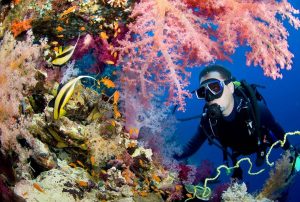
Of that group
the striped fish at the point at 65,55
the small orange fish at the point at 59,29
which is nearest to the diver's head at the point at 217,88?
the small orange fish at the point at 59,29

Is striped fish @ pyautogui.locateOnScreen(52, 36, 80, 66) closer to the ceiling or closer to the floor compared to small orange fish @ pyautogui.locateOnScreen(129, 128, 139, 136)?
closer to the ceiling

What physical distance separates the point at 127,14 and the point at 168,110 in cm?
144

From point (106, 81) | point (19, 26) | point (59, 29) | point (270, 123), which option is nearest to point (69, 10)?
point (59, 29)

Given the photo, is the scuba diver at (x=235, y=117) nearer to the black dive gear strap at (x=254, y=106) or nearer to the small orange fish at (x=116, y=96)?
the black dive gear strap at (x=254, y=106)

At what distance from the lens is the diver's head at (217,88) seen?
4551mm

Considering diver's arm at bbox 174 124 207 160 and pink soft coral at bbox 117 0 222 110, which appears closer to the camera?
pink soft coral at bbox 117 0 222 110

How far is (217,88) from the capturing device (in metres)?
4.57

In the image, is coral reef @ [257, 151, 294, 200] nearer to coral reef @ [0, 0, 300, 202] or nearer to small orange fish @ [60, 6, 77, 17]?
coral reef @ [0, 0, 300, 202]

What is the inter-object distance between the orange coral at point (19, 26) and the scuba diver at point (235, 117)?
252 centimetres

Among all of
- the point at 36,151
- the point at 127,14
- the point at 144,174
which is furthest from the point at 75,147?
the point at 127,14

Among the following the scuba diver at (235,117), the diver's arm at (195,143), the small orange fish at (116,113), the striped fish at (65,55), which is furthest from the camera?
the diver's arm at (195,143)

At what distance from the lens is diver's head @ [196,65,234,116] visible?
455cm

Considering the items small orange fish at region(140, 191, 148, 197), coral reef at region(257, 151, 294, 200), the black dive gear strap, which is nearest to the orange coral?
small orange fish at region(140, 191, 148, 197)

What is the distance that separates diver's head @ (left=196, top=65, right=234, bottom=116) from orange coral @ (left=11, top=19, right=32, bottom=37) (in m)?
2.57
